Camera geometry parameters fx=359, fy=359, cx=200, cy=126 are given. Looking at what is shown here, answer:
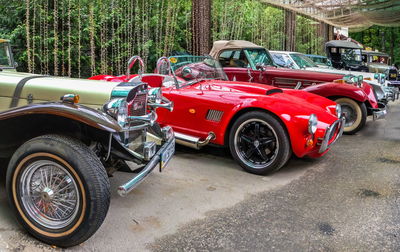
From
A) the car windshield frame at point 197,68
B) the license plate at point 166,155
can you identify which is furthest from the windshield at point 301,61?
the license plate at point 166,155

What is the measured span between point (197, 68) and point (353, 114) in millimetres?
3141

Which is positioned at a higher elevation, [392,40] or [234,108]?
[392,40]

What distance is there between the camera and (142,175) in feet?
8.93

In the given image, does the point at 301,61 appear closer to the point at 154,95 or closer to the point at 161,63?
the point at 161,63

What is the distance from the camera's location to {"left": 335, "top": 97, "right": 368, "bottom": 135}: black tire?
21.1 feet

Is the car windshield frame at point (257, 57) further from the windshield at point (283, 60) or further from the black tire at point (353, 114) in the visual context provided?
the black tire at point (353, 114)

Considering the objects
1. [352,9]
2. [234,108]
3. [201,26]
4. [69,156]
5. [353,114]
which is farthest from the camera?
[352,9]

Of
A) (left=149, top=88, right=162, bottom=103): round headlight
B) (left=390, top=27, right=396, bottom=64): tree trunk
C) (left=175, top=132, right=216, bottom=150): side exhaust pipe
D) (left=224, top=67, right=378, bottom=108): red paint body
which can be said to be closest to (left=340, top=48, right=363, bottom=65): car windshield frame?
(left=224, top=67, right=378, bottom=108): red paint body

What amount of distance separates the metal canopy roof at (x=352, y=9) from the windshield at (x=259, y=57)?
462cm

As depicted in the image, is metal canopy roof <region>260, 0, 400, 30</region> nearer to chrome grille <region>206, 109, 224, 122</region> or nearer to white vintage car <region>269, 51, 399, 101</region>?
white vintage car <region>269, 51, 399, 101</region>

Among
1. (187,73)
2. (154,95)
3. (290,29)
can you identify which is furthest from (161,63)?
(290,29)

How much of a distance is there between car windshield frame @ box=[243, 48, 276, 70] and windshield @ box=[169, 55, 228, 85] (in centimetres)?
170

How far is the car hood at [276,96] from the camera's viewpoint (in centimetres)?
416

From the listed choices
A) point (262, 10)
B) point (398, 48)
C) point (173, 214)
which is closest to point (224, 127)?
point (173, 214)
